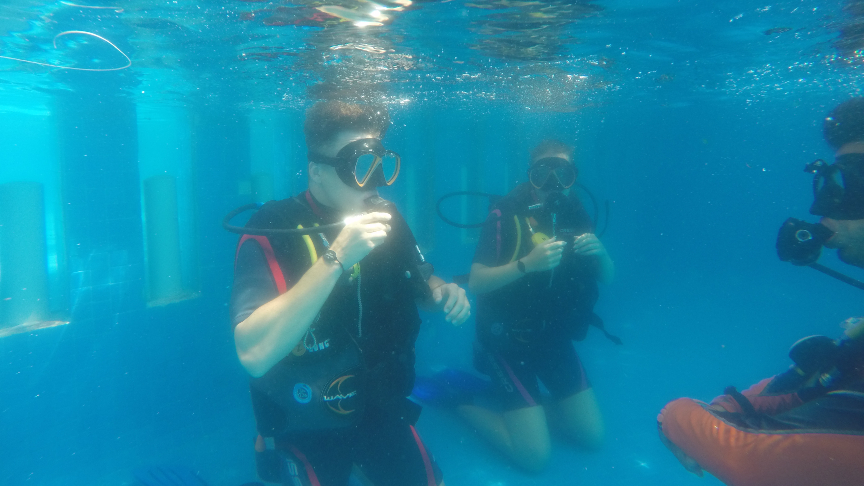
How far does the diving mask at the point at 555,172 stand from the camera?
5.49 metres

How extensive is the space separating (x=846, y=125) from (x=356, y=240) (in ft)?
12.0

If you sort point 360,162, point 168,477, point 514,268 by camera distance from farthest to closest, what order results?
point 168,477, point 514,268, point 360,162

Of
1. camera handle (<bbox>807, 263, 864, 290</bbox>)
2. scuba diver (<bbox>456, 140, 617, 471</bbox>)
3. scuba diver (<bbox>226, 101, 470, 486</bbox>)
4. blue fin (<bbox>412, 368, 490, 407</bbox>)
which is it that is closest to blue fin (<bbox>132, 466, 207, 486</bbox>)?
scuba diver (<bbox>226, 101, 470, 486</bbox>)

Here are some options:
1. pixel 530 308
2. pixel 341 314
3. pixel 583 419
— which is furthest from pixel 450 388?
pixel 341 314

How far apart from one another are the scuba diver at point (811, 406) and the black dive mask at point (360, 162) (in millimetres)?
2938

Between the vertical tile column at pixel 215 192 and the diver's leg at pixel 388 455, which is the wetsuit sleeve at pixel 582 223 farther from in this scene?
the vertical tile column at pixel 215 192

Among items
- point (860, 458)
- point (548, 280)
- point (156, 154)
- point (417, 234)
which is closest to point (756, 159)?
point (417, 234)

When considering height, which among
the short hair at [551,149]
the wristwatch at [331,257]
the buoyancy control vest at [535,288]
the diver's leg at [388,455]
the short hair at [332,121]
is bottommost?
the diver's leg at [388,455]

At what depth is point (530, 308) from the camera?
19.1ft

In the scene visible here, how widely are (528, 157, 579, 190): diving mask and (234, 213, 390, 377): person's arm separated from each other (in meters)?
3.54

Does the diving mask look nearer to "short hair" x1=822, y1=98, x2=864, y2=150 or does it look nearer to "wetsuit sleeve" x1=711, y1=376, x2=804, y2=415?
"short hair" x1=822, y1=98, x2=864, y2=150

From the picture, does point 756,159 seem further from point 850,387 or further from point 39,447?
point 39,447

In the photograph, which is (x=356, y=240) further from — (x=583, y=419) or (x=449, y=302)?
(x=583, y=419)

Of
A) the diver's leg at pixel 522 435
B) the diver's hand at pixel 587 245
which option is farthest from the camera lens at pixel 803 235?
the diver's leg at pixel 522 435
